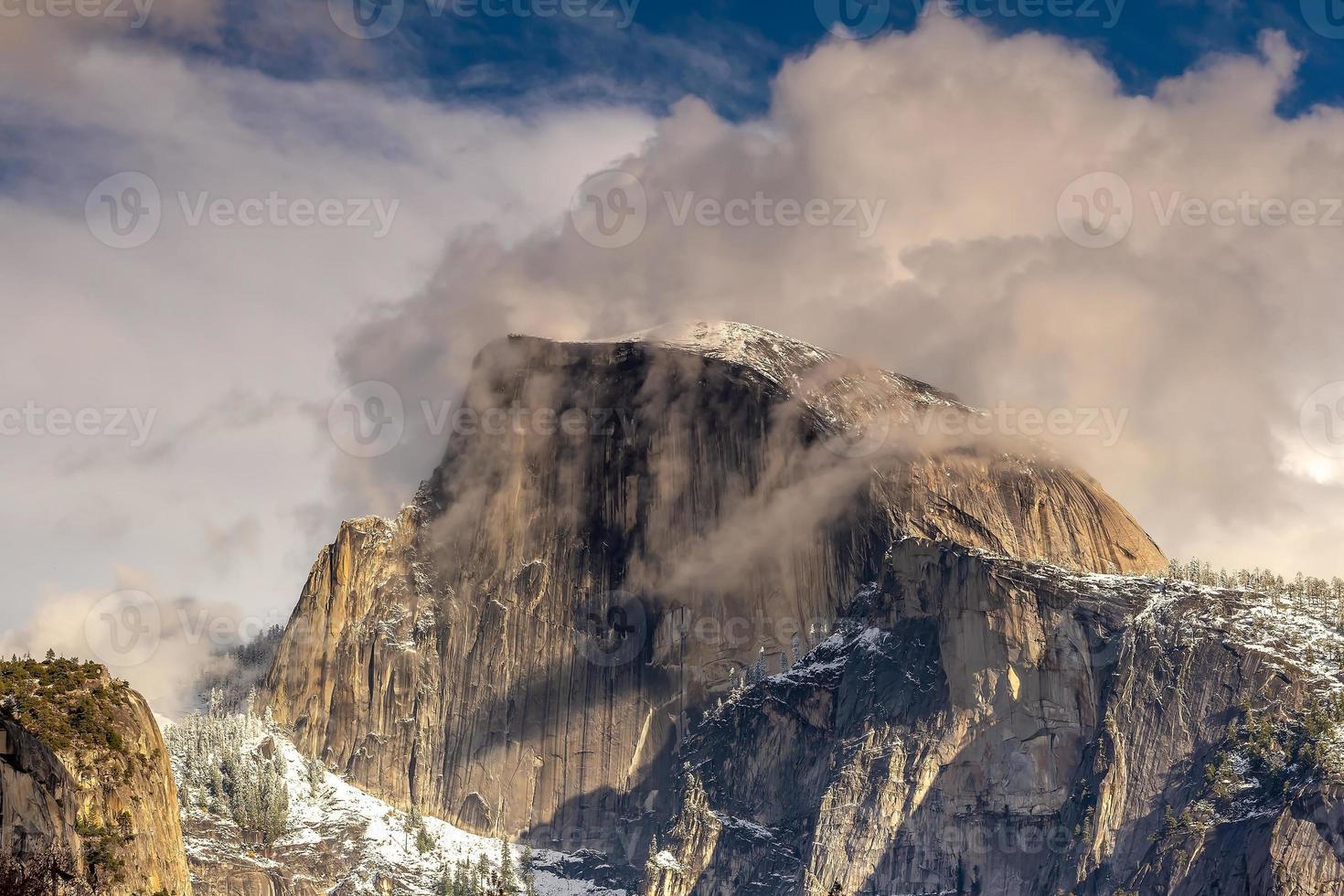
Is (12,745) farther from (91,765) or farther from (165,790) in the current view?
(165,790)

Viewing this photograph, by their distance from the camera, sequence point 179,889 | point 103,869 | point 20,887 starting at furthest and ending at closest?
point 179,889
point 103,869
point 20,887

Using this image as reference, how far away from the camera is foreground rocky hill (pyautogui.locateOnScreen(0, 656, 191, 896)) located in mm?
124125

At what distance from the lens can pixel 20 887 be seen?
116625 mm

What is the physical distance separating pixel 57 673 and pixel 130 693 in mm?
5893

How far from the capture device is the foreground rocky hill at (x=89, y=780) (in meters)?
124

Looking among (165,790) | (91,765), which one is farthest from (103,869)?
(165,790)

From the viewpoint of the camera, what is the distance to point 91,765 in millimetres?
147375

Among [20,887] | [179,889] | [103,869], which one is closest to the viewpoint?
[20,887]

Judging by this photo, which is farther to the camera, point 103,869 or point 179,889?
point 179,889

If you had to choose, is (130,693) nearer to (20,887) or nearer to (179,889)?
(179,889)

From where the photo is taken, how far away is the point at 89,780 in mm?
146125

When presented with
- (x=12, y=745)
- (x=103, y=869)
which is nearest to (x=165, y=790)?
(x=103, y=869)

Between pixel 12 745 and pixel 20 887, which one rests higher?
pixel 12 745

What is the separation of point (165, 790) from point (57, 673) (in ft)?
39.2
